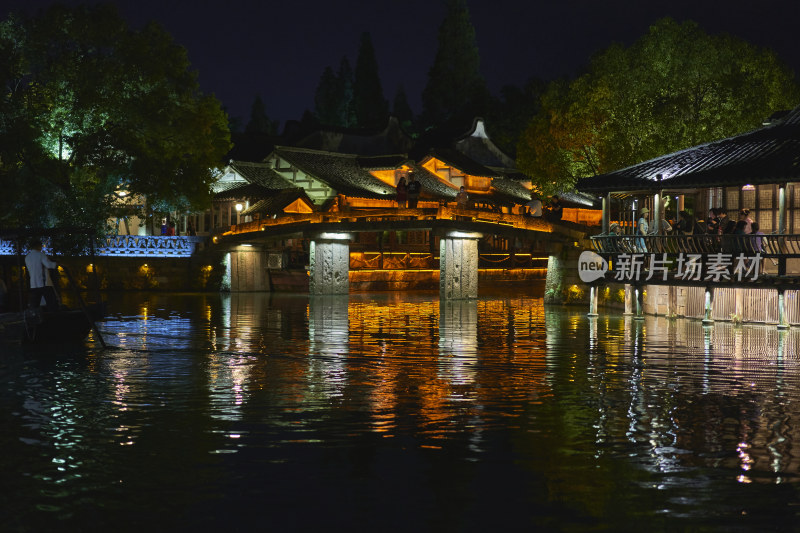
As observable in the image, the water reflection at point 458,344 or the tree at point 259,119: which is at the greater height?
the tree at point 259,119

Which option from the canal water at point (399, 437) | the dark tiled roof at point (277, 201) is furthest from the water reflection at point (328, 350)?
Answer: the dark tiled roof at point (277, 201)

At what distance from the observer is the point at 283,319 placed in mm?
34969

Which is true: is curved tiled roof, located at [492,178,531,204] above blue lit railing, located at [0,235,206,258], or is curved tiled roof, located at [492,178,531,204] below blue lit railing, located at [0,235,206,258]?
above

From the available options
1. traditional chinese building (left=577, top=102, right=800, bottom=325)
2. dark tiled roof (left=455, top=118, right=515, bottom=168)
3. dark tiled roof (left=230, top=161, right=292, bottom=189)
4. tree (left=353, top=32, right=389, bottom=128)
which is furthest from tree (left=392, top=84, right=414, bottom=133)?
traditional chinese building (left=577, top=102, right=800, bottom=325)

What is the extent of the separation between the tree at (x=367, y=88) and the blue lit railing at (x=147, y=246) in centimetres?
5636

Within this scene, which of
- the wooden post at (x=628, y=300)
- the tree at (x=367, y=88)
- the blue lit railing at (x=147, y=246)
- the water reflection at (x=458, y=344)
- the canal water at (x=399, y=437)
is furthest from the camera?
the tree at (x=367, y=88)

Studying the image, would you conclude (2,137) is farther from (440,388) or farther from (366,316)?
(440,388)

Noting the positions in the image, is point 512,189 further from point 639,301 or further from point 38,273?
point 38,273

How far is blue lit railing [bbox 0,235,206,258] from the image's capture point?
193 ft

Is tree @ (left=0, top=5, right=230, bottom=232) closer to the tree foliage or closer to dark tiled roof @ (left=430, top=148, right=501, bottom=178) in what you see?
the tree foliage

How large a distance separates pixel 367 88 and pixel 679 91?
7492 centimetres

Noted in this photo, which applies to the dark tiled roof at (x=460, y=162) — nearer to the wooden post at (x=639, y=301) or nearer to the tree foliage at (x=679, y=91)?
the tree foliage at (x=679, y=91)

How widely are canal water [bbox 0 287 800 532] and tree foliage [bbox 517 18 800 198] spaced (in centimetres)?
2113

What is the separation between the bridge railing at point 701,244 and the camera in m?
29.8
